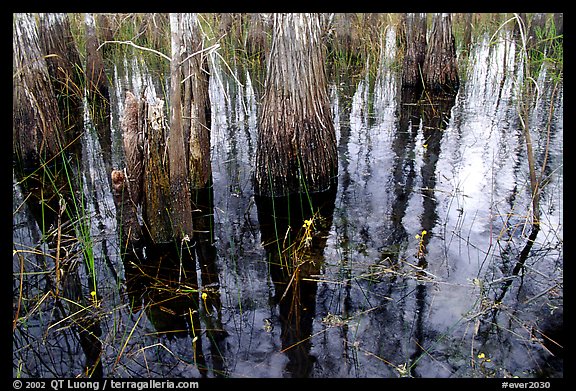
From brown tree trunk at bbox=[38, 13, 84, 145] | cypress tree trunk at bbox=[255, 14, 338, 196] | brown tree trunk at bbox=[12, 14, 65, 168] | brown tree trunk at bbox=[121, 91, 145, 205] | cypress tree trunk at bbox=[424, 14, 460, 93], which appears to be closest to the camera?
brown tree trunk at bbox=[121, 91, 145, 205]

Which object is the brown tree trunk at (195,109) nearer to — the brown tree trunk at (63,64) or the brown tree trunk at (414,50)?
the brown tree trunk at (63,64)

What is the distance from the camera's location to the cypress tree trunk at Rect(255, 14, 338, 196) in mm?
5062

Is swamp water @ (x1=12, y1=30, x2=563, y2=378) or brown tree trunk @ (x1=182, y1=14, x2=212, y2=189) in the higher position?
brown tree trunk @ (x1=182, y1=14, x2=212, y2=189)

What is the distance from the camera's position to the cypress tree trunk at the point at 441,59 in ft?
31.0

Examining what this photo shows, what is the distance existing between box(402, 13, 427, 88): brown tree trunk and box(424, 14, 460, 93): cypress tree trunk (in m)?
Result: 0.17

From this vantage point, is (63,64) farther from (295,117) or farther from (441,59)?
(441,59)

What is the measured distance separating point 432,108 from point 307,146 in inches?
165

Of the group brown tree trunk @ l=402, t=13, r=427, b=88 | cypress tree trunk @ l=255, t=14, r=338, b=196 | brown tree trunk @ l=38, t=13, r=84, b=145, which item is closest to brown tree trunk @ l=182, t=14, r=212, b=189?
cypress tree trunk @ l=255, t=14, r=338, b=196

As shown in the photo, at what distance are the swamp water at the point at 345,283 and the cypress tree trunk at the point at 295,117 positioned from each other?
0.99ft

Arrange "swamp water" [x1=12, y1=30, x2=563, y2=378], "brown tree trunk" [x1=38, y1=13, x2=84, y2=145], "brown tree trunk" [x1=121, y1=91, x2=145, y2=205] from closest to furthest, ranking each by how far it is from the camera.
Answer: "swamp water" [x1=12, y1=30, x2=563, y2=378], "brown tree trunk" [x1=121, y1=91, x2=145, y2=205], "brown tree trunk" [x1=38, y1=13, x2=84, y2=145]

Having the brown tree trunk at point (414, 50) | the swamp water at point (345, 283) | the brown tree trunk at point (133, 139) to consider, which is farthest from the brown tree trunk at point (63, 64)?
the brown tree trunk at point (414, 50)

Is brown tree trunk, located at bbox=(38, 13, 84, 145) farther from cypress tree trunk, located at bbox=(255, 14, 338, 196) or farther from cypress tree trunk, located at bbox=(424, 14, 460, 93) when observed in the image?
cypress tree trunk, located at bbox=(424, 14, 460, 93)

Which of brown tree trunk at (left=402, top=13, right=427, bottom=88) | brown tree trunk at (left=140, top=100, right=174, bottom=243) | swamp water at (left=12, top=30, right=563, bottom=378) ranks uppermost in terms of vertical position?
brown tree trunk at (left=402, top=13, right=427, bottom=88)

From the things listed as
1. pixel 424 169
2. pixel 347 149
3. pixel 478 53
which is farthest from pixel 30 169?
pixel 478 53
